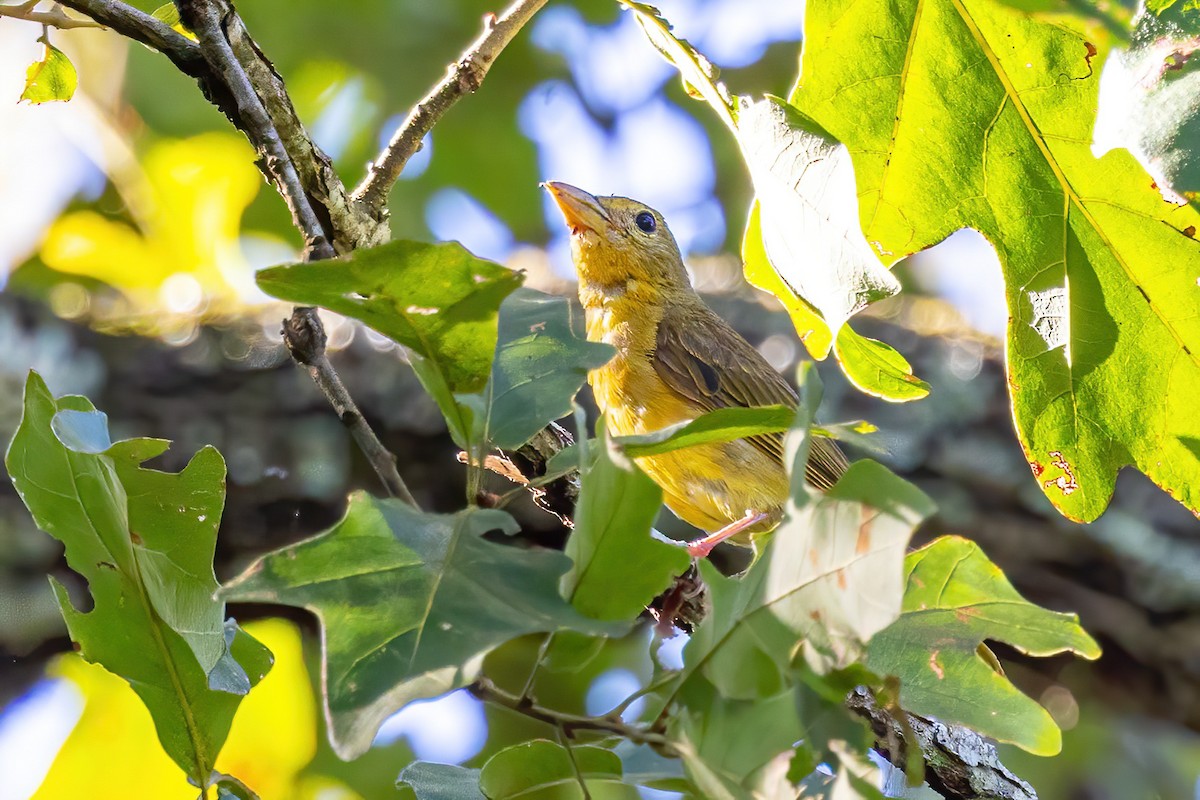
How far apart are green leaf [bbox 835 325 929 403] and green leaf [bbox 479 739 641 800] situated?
78 cm

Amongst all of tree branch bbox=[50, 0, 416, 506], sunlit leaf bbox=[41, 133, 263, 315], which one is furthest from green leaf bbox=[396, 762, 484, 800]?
sunlit leaf bbox=[41, 133, 263, 315]

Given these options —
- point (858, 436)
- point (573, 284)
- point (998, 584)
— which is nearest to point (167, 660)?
point (858, 436)

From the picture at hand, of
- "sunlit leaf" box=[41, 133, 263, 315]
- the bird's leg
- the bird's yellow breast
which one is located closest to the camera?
the bird's leg

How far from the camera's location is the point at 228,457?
5711mm

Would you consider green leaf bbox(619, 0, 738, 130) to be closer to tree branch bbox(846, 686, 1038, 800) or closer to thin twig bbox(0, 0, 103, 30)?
thin twig bbox(0, 0, 103, 30)

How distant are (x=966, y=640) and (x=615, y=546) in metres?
0.56

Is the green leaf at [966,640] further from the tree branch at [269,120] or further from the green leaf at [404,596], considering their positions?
the tree branch at [269,120]

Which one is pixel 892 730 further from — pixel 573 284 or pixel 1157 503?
pixel 1157 503

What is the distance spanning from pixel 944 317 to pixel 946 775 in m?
4.31

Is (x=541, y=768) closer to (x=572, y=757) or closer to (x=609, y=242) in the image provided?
(x=572, y=757)

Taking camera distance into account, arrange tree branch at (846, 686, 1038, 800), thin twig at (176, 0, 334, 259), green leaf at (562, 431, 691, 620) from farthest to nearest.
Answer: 1. tree branch at (846, 686, 1038, 800)
2. thin twig at (176, 0, 334, 259)
3. green leaf at (562, 431, 691, 620)

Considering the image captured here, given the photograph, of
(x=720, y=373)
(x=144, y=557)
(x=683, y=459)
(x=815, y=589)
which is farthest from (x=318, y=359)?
(x=720, y=373)

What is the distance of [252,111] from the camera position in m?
1.97

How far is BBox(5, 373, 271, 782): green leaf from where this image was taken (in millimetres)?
1649
